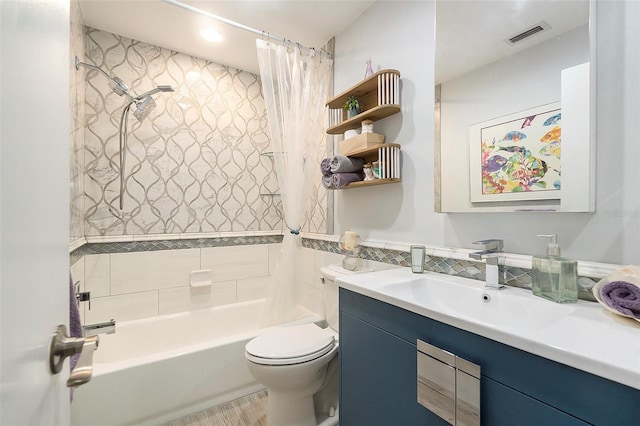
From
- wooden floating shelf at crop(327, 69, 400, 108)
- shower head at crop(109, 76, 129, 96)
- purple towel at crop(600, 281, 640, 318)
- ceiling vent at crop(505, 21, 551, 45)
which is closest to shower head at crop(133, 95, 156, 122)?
shower head at crop(109, 76, 129, 96)

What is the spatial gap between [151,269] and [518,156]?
2430mm

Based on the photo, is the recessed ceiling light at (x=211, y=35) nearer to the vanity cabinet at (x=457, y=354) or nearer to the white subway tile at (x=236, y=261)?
the white subway tile at (x=236, y=261)

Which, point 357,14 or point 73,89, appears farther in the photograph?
point 357,14

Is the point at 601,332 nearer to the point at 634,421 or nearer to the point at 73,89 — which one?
the point at 634,421

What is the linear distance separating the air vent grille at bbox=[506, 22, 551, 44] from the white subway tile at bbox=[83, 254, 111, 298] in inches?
105

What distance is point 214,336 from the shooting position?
2.36 m

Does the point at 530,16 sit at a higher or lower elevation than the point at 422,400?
higher

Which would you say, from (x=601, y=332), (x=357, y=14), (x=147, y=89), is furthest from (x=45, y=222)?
(x=147, y=89)

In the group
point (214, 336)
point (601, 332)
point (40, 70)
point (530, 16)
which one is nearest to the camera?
point (40, 70)

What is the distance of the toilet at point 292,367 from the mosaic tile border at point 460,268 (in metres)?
0.22

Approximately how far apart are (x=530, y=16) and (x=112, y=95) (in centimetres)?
253

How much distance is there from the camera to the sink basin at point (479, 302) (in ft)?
2.86

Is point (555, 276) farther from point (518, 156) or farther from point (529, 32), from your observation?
point (529, 32)

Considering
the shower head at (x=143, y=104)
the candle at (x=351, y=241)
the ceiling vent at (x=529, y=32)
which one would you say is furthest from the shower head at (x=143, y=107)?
the ceiling vent at (x=529, y=32)
